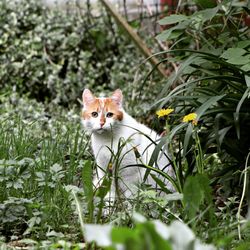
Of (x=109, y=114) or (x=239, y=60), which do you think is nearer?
(x=239, y=60)

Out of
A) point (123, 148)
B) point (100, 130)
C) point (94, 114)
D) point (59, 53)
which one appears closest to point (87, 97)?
point (94, 114)

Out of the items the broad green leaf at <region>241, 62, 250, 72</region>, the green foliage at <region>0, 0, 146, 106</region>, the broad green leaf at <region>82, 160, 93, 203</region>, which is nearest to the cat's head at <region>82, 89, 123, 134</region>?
the broad green leaf at <region>241, 62, 250, 72</region>

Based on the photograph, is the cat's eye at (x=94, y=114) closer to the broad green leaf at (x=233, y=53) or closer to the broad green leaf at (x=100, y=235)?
the broad green leaf at (x=233, y=53)

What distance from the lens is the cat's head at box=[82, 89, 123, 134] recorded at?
4.43 m

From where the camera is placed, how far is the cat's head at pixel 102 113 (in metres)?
4.43

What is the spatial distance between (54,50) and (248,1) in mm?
4696

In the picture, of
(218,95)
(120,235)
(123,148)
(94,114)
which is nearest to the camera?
(120,235)

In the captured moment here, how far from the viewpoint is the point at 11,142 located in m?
4.63

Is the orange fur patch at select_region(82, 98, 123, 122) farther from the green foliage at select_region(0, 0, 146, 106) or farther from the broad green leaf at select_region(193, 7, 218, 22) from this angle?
the green foliage at select_region(0, 0, 146, 106)

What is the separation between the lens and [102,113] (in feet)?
14.7

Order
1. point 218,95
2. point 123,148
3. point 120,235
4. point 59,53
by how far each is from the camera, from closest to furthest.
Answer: point 120,235 < point 218,95 < point 123,148 < point 59,53

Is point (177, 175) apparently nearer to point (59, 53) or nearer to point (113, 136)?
point (113, 136)

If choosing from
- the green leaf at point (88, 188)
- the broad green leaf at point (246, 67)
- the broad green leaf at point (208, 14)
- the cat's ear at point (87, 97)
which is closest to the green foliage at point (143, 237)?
the green leaf at point (88, 188)

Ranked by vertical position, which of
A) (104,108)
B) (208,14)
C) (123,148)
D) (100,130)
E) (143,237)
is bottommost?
(123,148)
